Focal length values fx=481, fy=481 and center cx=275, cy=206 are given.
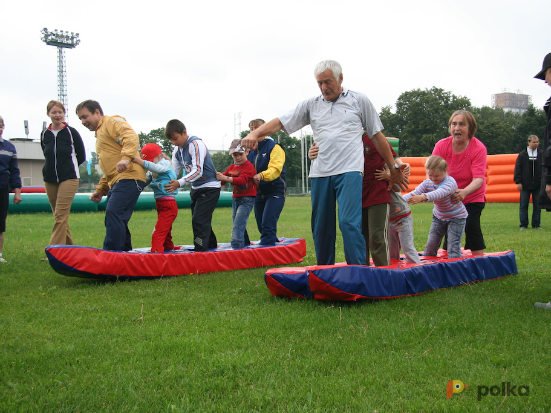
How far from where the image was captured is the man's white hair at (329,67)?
4520mm

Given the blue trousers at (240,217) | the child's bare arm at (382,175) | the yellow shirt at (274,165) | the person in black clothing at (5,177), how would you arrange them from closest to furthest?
the child's bare arm at (382,175), the yellow shirt at (274,165), the blue trousers at (240,217), the person in black clothing at (5,177)

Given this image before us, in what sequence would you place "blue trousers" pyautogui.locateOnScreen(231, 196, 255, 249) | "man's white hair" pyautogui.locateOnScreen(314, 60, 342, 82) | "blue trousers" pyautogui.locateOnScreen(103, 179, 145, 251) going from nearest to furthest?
A: 1. "man's white hair" pyautogui.locateOnScreen(314, 60, 342, 82)
2. "blue trousers" pyautogui.locateOnScreen(103, 179, 145, 251)
3. "blue trousers" pyautogui.locateOnScreen(231, 196, 255, 249)

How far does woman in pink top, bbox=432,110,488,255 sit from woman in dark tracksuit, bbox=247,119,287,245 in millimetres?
2323

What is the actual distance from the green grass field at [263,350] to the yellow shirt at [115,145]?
169cm

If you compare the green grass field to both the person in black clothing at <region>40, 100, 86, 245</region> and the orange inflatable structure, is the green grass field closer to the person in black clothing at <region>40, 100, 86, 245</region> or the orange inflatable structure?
the person in black clothing at <region>40, 100, 86, 245</region>

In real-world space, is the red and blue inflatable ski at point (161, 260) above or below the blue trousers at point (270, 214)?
below

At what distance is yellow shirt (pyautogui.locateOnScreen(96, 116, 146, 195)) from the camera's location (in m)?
6.27

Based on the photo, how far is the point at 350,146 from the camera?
4641 millimetres

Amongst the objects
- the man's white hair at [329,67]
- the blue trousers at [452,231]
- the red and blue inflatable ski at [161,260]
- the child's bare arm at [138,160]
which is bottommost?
the red and blue inflatable ski at [161,260]

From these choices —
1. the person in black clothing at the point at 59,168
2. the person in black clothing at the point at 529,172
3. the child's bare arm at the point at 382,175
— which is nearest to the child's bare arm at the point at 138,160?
the person in black clothing at the point at 59,168

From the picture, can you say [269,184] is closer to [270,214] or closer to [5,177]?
[270,214]

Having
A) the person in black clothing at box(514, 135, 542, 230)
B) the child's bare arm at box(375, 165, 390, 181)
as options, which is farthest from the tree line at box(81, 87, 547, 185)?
the child's bare arm at box(375, 165, 390, 181)

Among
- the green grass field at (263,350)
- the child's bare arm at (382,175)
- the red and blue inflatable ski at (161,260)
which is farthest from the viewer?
the red and blue inflatable ski at (161,260)

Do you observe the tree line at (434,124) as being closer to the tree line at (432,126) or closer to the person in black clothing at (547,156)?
the tree line at (432,126)
